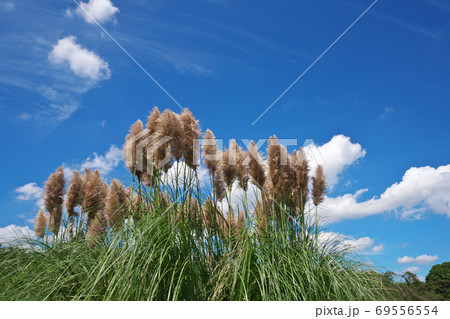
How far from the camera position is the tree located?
3010 cm

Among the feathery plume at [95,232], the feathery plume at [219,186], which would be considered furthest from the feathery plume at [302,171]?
the feathery plume at [95,232]

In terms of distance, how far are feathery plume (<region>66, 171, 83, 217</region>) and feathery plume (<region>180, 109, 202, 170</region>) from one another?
100 inches

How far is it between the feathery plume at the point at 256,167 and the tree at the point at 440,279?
1223 inches

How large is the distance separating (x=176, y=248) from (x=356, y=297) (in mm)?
1923

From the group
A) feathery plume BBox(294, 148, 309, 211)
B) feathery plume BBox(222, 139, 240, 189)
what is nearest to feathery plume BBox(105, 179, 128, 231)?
feathery plume BBox(222, 139, 240, 189)

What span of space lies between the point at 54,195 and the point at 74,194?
630 mm

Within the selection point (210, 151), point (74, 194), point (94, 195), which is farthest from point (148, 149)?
point (74, 194)

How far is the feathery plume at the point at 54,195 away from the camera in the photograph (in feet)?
20.2

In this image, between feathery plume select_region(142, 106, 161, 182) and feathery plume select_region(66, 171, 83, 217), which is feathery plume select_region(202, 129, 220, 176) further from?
feathery plume select_region(66, 171, 83, 217)

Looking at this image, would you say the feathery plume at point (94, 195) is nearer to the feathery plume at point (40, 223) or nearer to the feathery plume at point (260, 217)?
the feathery plume at point (40, 223)

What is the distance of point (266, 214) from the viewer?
15.7ft

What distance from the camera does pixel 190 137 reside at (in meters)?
4.21
